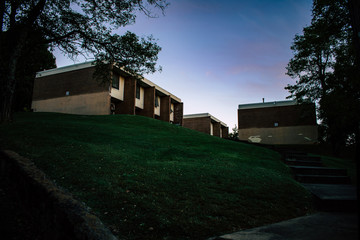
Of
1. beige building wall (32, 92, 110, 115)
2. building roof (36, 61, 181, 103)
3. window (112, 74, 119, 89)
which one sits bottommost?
beige building wall (32, 92, 110, 115)

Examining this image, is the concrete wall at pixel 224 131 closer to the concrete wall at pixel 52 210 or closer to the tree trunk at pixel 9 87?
the tree trunk at pixel 9 87

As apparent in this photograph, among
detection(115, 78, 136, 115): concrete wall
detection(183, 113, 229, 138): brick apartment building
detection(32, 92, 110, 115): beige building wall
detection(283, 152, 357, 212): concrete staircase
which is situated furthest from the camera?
detection(183, 113, 229, 138): brick apartment building

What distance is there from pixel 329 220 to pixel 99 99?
27.1 m

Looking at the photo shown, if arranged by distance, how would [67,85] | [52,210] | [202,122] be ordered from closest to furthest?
[52,210], [67,85], [202,122]

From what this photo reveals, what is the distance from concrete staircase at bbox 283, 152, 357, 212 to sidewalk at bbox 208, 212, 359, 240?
96 centimetres

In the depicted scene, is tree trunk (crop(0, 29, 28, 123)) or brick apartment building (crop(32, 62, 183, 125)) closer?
tree trunk (crop(0, 29, 28, 123))

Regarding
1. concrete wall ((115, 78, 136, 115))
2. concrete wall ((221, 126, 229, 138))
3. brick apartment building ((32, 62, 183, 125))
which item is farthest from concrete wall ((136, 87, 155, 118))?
concrete wall ((221, 126, 229, 138))

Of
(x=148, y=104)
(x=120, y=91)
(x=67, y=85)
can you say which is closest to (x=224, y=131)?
(x=148, y=104)

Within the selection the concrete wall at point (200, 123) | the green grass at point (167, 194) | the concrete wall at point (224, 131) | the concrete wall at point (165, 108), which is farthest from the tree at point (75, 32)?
the concrete wall at point (224, 131)

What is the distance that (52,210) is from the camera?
3129 mm

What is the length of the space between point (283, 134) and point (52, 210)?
3636cm

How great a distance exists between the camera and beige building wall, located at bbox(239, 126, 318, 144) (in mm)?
32156

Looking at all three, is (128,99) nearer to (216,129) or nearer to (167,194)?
(167,194)

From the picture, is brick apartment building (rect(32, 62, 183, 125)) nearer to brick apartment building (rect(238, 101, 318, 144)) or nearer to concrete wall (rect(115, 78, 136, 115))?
concrete wall (rect(115, 78, 136, 115))
